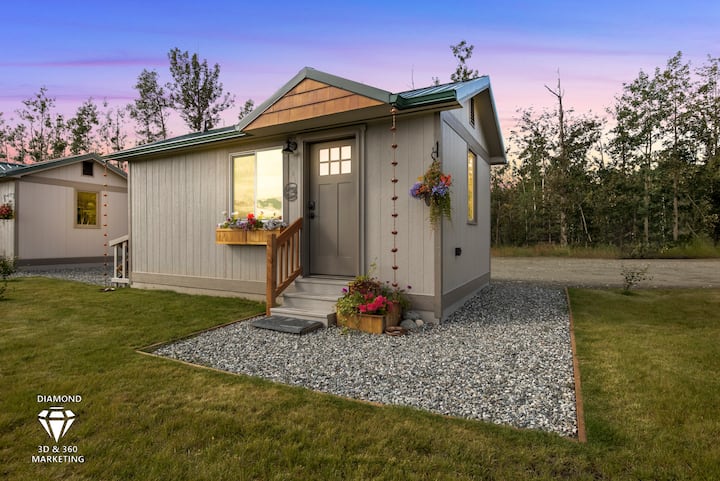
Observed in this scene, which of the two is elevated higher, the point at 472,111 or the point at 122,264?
the point at 472,111

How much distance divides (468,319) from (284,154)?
3.51m

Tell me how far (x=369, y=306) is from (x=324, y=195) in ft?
6.37

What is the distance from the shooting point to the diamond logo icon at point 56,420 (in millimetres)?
2134

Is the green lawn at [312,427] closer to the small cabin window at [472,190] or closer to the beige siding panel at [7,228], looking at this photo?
the small cabin window at [472,190]

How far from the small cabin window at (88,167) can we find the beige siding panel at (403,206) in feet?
37.1

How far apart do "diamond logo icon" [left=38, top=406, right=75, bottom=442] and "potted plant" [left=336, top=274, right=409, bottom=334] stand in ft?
8.91

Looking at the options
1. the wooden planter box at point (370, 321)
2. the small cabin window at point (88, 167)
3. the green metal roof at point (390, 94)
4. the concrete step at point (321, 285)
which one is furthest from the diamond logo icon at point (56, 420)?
the small cabin window at point (88, 167)

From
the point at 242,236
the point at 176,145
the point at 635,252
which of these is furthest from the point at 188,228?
the point at 635,252

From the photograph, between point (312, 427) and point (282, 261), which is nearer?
point (312, 427)

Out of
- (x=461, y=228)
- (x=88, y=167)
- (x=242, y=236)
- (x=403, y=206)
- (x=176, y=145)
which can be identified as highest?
(x=88, y=167)

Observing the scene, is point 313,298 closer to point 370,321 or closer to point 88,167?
point 370,321

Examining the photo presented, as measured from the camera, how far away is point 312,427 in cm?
220

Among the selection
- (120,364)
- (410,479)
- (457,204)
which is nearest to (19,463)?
(120,364)

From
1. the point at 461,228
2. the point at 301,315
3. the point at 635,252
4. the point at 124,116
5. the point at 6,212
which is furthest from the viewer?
the point at 124,116
